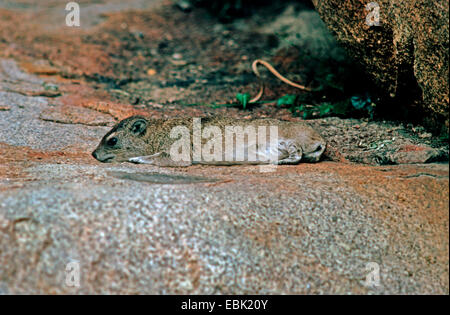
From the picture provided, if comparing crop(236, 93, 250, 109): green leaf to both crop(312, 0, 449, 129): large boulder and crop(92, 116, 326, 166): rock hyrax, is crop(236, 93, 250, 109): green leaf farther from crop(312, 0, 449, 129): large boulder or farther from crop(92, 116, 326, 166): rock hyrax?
crop(92, 116, 326, 166): rock hyrax

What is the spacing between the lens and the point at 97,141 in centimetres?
419

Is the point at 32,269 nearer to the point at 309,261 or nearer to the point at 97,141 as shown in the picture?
the point at 309,261

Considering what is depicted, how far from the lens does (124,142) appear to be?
392 cm

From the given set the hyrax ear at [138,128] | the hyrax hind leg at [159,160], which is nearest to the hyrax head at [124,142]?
the hyrax ear at [138,128]

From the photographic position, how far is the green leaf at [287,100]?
16.8 feet

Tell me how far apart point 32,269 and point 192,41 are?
614 cm

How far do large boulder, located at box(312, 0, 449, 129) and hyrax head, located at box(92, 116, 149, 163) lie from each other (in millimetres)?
1957

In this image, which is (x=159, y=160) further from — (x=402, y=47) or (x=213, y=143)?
(x=402, y=47)

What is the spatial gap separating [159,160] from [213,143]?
459mm

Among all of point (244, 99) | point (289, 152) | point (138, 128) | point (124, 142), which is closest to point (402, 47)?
point (289, 152)

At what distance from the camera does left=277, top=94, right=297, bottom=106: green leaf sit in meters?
5.13

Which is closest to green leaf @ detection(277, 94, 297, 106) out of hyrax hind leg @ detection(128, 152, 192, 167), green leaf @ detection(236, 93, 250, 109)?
green leaf @ detection(236, 93, 250, 109)

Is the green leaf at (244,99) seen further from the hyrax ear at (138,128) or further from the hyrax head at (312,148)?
the hyrax head at (312,148)
